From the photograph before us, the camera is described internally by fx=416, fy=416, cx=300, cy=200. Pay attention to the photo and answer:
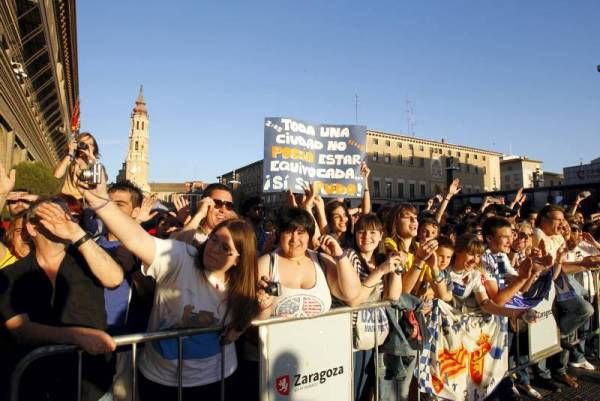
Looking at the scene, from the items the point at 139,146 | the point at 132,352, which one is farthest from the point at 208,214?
the point at 139,146

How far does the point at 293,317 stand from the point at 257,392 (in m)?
0.56

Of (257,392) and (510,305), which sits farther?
(510,305)

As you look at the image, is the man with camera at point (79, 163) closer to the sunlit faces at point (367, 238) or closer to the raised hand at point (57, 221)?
the raised hand at point (57, 221)

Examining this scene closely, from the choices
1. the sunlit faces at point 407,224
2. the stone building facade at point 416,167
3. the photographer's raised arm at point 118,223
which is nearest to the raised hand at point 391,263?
the sunlit faces at point 407,224

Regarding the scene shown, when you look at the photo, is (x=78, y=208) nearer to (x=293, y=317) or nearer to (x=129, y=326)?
(x=129, y=326)

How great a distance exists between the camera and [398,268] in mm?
3283

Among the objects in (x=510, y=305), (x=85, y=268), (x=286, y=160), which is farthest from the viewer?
(x=286, y=160)

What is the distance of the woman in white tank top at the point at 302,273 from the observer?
115 inches

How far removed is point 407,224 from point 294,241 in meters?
1.43

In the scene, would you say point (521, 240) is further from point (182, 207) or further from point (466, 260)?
point (182, 207)

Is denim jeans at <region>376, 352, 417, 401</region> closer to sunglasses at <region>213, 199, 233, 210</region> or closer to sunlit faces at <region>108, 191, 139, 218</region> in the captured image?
sunglasses at <region>213, 199, 233, 210</region>

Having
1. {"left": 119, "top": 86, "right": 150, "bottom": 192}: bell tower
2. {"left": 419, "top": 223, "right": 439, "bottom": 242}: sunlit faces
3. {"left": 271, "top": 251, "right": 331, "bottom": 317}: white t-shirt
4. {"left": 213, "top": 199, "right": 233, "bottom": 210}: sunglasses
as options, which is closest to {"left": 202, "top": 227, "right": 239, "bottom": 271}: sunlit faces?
{"left": 271, "top": 251, "right": 331, "bottom": 317}: white t-shirt

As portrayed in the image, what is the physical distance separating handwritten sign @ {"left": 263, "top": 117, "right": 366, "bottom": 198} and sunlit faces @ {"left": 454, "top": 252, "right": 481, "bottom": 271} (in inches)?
129

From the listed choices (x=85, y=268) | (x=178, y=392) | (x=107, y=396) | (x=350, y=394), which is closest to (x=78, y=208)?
(x=85, y=268)
